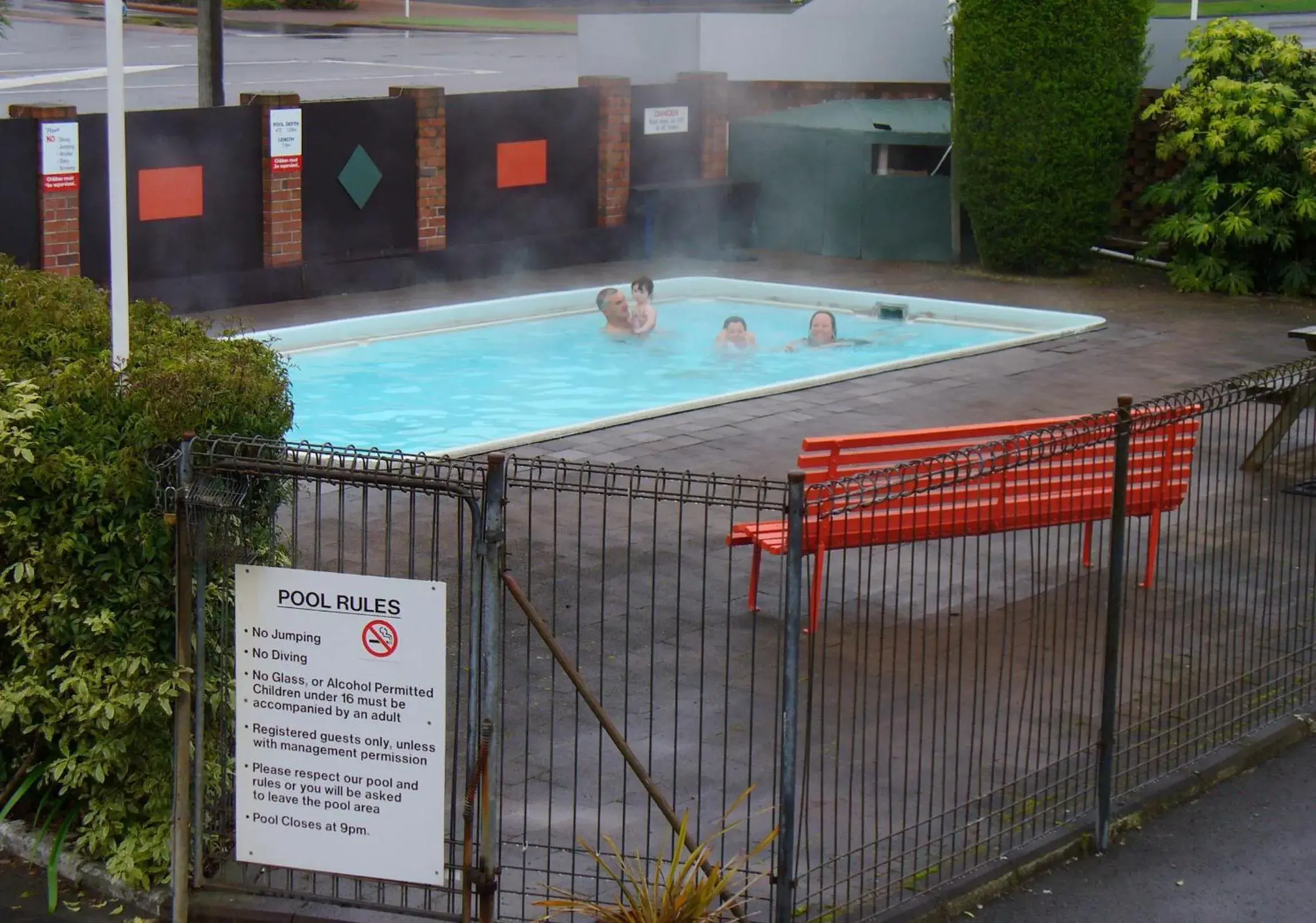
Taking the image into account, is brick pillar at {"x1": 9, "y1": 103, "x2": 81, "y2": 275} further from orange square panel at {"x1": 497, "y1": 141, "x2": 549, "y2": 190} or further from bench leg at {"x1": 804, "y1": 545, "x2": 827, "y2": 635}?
bench leg at {"x1": 804, "y1": 545, "x2": 827, "y2": 635}

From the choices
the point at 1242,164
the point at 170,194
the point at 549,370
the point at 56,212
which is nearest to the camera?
the point at 56,212

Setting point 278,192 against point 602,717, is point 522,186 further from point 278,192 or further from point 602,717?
point 602,717

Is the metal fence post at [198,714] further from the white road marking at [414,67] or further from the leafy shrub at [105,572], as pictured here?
the white road marking at [414,67]

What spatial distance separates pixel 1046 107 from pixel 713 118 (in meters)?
4.62

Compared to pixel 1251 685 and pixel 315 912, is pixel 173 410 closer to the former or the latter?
pixel 315 912

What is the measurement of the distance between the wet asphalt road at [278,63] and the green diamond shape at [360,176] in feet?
26.5

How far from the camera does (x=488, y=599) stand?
525cm

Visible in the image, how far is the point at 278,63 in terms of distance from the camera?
110 feet

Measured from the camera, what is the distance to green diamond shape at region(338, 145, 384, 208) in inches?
724

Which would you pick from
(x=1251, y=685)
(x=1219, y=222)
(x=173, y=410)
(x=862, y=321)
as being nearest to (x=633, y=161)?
(x=862, y=321)

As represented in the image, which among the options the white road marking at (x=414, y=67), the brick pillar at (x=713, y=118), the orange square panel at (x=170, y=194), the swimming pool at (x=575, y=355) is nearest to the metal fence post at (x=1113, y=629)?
the swimming pool at (x=575, y=355)

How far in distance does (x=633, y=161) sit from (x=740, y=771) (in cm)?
1557

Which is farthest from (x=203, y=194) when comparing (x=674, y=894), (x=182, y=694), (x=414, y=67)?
(x=414, y=67)

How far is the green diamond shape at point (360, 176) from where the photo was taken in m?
18.4
